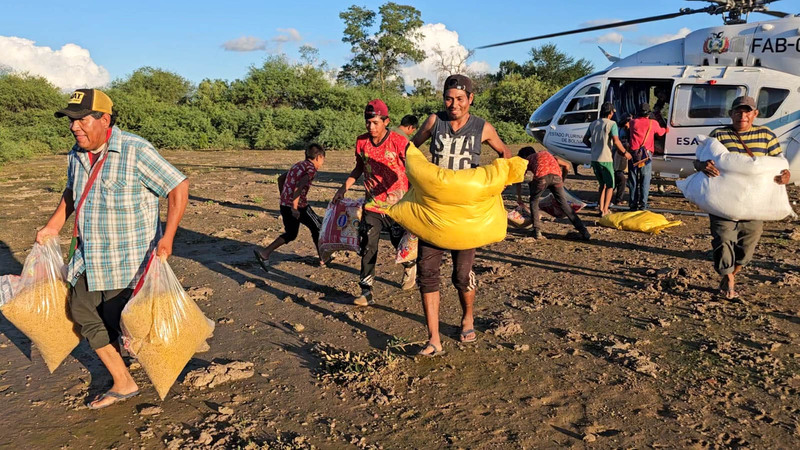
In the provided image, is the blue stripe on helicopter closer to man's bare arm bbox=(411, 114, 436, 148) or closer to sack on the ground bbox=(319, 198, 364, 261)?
sack on the ground bbox=(319, 198, 364, 261)

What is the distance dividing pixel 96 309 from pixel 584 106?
393 inches

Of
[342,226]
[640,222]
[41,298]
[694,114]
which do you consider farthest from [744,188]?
[694,114]

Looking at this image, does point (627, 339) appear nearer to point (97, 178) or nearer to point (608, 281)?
point (608, 281)

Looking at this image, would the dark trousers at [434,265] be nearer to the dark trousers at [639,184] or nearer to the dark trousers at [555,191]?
the dark trousers at [555,191]

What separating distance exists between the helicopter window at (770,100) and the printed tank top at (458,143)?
789cm

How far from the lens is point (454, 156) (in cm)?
439

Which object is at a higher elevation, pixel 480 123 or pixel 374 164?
pixel 480 123

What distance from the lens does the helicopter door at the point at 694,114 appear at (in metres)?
10.2

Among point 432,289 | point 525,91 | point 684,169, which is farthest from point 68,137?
point 432,289

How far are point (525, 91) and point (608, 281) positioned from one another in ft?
89.5

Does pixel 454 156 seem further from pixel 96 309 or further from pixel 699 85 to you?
pixel 699 85

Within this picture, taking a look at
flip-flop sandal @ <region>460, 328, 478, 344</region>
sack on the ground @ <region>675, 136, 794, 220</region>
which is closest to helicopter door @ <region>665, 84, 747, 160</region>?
sack on the ground @ <region>675, 136, 794, 220</region>

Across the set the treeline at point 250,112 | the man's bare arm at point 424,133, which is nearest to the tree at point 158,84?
the treeline at point 250,112

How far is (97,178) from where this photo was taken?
11.0ft
